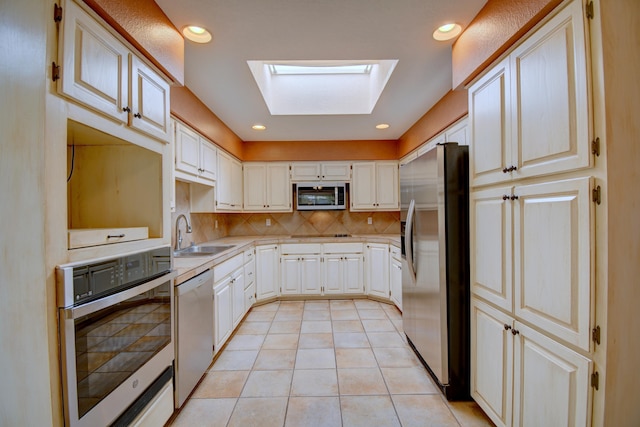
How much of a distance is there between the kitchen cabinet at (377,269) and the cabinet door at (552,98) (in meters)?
2.48

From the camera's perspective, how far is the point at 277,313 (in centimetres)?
341

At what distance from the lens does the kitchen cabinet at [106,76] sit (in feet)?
3.19

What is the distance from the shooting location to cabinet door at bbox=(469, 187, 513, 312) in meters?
1.37

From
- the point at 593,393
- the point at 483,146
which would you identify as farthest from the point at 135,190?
the point at 593,393

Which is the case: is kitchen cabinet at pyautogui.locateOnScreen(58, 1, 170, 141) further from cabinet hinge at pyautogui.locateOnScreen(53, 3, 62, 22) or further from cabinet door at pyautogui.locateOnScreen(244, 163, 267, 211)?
cabinet door at pyautogui.locateOnScreen(244, 163, 267, 211)

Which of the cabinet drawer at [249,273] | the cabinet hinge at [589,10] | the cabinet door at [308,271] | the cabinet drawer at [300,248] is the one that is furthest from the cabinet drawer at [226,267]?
the cabinet hinge at [589,10]

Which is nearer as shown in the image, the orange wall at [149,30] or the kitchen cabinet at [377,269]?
the orange wall at [149,30]

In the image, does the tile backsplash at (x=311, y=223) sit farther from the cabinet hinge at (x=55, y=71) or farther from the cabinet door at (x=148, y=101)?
the cabinet hinge at (x=55, y=71)

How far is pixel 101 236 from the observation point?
113cm

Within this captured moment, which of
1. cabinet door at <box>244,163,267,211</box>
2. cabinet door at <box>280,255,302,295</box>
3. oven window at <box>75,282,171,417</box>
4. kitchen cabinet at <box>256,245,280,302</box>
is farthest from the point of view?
cabinet door at <box>244,163,267,211</box>

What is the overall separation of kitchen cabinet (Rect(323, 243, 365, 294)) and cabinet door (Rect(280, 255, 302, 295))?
1.23 ft

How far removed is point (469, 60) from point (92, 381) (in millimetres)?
2430

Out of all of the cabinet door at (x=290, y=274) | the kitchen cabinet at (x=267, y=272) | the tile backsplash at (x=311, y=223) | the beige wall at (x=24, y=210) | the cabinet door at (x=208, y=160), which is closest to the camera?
the beige wall at (x=24, y=210)

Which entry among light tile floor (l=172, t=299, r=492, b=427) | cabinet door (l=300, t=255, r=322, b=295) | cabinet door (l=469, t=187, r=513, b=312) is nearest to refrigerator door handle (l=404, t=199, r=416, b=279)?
cabinet door (l=469, t=187, r=513, b=312)
